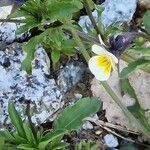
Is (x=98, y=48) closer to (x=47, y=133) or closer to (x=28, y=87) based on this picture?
(x=47, y=133)

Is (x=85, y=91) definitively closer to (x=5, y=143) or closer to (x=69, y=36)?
(x=69, y=36)

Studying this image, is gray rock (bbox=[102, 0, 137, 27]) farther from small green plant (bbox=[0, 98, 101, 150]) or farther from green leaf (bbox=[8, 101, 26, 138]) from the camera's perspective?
green leaf (bbox=[8, 101, 26, 138])

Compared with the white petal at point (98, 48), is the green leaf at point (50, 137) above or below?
below

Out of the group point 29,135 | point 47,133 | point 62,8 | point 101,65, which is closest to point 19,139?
point 29,135

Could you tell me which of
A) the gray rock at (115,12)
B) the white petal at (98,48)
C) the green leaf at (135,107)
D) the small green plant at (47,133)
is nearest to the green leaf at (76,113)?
the small green plant at (47,133)

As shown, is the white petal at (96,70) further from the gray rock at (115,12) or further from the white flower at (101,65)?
the gray rock at (115,12)

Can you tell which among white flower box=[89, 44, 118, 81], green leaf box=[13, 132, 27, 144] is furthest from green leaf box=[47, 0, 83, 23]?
green leaf box=[13, 132, 27, 144]

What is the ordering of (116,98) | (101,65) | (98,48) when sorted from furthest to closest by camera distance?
1. (116,98)
2. (101,65)
3. (98,48)
